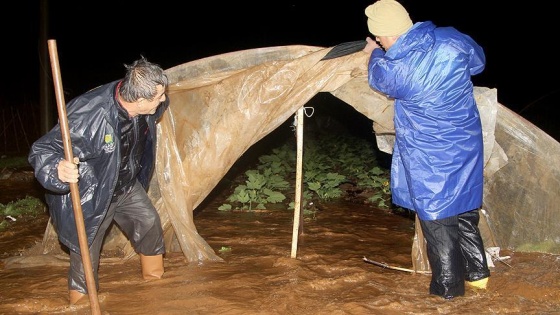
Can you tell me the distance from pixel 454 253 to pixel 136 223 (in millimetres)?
2271

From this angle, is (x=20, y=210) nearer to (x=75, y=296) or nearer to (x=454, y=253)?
(x=75, y=296)

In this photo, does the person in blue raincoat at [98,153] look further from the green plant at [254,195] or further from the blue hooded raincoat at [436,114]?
the green plant at [254,195]

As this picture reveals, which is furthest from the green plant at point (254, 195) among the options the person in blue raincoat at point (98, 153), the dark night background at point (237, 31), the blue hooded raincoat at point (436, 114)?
the dark night background at point (237, 31)

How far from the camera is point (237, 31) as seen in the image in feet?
93.1

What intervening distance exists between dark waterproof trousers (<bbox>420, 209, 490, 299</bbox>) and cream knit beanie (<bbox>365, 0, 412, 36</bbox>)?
1276mm

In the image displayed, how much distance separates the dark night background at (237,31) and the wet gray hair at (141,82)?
21176mm

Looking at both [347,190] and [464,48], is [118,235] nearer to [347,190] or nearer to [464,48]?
[464,48]

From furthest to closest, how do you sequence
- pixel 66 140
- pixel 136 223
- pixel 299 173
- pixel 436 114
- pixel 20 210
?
pixel 20 210 < pixel 299 173 < pixel 136 223 < pixel 436 114 < pixel 66 140

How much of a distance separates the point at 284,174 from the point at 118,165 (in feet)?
18.1

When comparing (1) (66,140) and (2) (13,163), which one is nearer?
(1) (66,140)

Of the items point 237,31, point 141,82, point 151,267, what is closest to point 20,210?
point 151,267

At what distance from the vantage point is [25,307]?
357 centimetres

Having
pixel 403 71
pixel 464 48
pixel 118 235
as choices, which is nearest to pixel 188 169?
pixel 118 235

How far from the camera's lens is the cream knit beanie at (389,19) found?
10.6 feet
